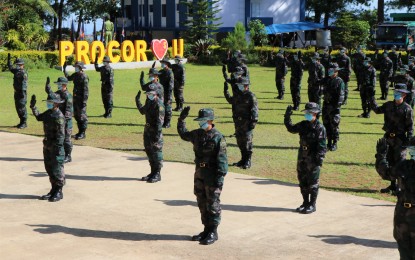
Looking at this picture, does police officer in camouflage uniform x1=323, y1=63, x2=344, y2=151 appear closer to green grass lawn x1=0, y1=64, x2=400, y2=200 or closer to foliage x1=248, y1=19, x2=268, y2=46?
green grass lawn x1=0, y1=64, x2=400, y2=200

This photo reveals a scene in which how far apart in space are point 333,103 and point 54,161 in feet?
25.2

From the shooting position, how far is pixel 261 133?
783 inches

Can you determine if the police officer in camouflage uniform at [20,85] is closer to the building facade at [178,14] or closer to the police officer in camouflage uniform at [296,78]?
the police officer in camouflage uniform at [296,78]

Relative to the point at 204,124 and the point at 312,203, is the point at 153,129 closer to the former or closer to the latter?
the point at 312,203

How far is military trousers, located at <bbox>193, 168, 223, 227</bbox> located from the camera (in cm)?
994

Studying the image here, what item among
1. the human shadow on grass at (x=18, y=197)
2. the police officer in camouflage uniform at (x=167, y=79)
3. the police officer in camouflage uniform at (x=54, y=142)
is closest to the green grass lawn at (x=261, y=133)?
the police officer in camouflage uniform at (x=167, y=79)

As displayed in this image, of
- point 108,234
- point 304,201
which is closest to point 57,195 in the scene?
point 108,234

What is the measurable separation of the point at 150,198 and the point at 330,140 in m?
6.42

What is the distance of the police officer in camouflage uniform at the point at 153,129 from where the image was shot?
45.1 ft

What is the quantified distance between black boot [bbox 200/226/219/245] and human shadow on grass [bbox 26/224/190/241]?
1.21 feet

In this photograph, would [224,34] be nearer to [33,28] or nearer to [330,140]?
[33,28]

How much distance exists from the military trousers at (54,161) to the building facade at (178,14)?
1829 inches

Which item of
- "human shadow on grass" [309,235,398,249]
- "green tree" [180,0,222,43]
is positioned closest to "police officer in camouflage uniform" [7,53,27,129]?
"human shadow on grass" [309,235,398,249]

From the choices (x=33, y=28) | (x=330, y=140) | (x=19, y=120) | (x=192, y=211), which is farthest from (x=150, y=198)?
(x=33, y=28)
